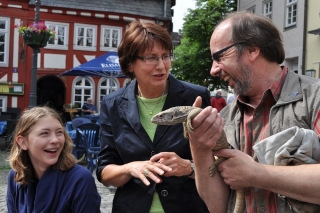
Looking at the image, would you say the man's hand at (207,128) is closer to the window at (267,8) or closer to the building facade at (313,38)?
the building facade at (313,38)

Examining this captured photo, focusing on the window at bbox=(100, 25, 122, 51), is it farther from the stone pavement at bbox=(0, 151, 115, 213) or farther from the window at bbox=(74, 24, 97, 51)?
the stone pavement at bbox=(0, 151, 115, 213)

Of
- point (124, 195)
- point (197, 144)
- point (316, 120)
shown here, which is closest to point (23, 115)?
point (124, 195)

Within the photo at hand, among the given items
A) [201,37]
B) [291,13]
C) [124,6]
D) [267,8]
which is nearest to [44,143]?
[291,13]

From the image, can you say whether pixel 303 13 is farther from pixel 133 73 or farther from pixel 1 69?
pixel 133 73

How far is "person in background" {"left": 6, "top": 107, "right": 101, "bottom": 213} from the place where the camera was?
8.70 feet

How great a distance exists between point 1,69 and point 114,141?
1996 centimetres

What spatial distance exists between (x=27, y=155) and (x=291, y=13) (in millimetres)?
18329

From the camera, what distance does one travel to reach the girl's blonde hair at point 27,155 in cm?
279

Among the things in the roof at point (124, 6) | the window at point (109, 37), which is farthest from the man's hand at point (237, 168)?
the window at point (109, 37)

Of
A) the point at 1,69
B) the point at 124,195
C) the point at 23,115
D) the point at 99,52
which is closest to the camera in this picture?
the point at 124,195

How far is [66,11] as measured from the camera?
21.9 m

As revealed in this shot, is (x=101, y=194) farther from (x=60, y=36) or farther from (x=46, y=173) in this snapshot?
(x=60, y=36)

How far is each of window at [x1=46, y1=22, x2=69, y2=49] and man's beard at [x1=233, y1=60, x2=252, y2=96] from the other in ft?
68.8

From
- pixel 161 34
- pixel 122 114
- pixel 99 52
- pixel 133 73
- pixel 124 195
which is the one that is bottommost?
pixel 124 195
